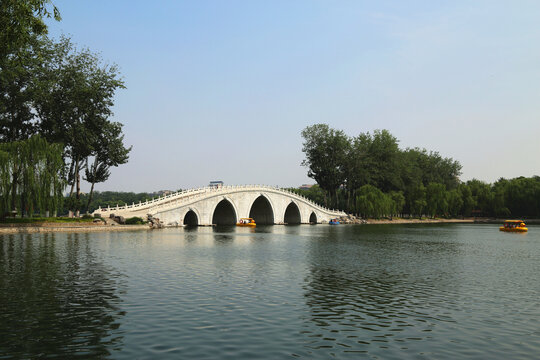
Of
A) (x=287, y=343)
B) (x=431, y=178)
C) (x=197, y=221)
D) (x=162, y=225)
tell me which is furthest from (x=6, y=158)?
(x=431, y=178)

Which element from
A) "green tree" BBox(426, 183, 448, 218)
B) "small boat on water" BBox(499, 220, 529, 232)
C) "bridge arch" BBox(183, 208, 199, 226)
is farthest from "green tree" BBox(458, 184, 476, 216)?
"bridge arch" BBox(183, 208, 199, 226)

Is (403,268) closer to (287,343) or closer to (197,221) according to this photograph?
(287,343)

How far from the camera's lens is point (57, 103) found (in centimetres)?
4872

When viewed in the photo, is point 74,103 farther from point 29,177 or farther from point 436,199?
point 436,199

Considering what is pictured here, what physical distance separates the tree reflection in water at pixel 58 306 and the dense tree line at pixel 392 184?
70493 mm

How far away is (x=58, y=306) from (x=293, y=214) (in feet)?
262

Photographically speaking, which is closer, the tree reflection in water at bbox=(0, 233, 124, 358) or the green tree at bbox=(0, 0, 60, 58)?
the tree reflection in water at bbox=(0, 233, 124, 358)

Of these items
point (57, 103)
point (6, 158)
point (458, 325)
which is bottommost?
point (458, 325)

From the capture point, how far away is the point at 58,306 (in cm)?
1327

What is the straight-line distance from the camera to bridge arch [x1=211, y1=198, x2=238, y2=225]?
73.7 metres

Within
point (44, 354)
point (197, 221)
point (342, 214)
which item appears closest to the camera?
point (44, 354)

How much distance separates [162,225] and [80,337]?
44.8 meters

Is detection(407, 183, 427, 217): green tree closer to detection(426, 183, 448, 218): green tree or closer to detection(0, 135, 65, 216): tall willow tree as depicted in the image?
detection(426, 183, 448, 218): green tree

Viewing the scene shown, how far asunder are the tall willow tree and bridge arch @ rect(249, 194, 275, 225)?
1692 inches
